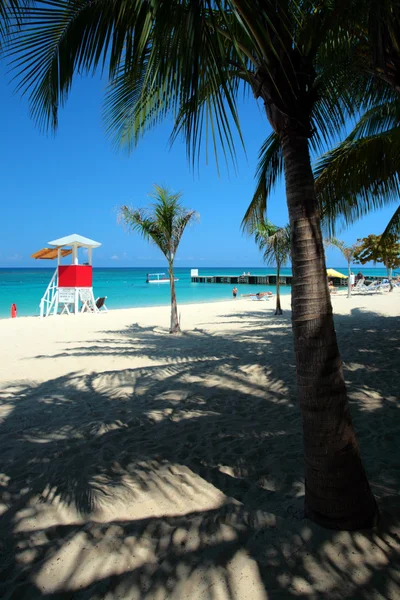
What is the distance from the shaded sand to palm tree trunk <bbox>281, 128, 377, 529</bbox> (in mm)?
184

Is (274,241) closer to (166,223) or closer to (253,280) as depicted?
(166,223)

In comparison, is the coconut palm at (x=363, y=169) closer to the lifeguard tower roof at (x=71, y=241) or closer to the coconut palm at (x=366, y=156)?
the coconut palm at (x=366, y=156)

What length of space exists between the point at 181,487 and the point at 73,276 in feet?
53.1

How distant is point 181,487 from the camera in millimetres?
2625

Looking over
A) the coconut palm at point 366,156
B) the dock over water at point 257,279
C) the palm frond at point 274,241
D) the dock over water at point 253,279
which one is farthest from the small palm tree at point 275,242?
the dock over water at point 253,279

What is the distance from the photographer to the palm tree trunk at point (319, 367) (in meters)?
1.96

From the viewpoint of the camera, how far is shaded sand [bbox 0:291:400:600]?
5.77 feet

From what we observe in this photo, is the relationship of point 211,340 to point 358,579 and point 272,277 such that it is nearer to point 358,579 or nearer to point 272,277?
point 358,579

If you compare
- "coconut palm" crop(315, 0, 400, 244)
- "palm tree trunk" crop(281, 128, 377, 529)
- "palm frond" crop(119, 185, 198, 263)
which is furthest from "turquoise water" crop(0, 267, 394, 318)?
"palm tree trunk" crop(281, 128, 377, 529)

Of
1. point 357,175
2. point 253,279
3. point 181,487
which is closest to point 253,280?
point 253,279

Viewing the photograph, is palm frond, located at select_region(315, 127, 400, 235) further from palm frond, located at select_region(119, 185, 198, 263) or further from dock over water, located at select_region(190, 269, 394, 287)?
dock over water, located at select_region(190, 269, 394, 287)

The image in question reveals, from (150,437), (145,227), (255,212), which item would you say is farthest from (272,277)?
(150,437)

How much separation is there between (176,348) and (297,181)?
21.7 feet

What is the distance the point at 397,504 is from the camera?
2.22 meters
